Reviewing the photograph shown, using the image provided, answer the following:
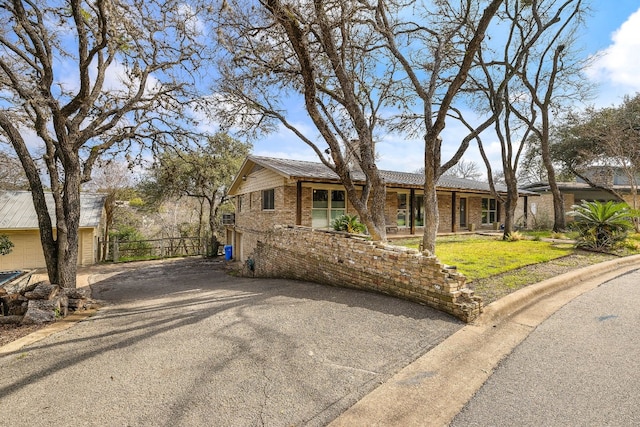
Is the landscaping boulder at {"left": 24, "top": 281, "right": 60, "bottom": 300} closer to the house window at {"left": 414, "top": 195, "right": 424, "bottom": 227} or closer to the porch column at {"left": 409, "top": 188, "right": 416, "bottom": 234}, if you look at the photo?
the porch column at {"left": 409, "top": 188, "right": 416, "bottom": 234}

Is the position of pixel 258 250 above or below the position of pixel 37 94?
below

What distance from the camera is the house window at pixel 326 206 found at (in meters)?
12.7

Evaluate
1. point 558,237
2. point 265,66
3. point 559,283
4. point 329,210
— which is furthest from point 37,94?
point 558,237

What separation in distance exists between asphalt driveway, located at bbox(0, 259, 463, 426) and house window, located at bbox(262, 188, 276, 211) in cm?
820

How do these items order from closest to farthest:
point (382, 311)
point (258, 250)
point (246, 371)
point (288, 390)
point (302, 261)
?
1. point (288, 390)
2. point (246, 371)
3. point (382, 311)
4. point (302, 261)
5. point (258, 250)

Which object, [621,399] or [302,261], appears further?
[302,261]

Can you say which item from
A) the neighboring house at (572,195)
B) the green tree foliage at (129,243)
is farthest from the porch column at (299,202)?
the neighboring house at (572,195)

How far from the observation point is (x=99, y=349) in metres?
3.76

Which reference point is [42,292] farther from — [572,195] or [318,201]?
[572,195]

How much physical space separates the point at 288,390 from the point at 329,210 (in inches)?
414

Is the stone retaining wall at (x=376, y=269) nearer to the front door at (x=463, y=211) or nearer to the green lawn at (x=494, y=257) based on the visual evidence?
the green lawn at (x=494, y=257)

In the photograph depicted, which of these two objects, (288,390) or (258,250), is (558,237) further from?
(288,390)

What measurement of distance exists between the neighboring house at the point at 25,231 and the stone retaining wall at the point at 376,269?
555 inches

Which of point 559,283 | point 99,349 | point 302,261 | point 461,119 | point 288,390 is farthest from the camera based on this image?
point 461,119
